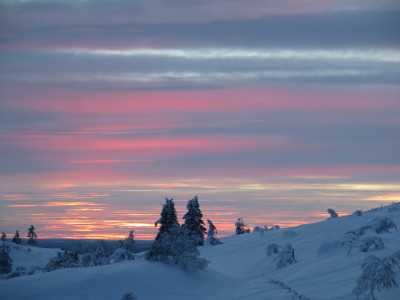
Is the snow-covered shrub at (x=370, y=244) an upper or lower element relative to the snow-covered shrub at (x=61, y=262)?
upper

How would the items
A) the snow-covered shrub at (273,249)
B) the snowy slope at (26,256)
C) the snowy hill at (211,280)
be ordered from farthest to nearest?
1. the snowy slope at (26,256)
2. the snow-covered shrub at (273,249)
3. the snowy hill at (211,280)

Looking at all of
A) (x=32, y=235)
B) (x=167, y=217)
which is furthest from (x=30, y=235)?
(x=167, y=217)

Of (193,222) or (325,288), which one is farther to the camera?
(193,222)

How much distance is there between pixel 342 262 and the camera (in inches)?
831

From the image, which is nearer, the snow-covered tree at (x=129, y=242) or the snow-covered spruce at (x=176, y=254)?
the snow-covered spruce at (x=176, y=254)

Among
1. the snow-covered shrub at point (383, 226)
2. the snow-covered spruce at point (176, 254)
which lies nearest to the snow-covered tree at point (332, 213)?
the snow-covered shrub at point (383, 226)

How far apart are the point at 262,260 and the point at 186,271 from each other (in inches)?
342

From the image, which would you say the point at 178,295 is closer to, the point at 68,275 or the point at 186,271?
the point at 186,271

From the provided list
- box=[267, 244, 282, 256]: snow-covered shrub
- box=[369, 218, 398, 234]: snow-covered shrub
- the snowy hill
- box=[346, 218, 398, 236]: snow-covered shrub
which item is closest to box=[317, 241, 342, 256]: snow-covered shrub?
the snowy hill

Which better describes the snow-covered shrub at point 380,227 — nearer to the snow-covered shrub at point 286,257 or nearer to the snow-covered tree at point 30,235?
the snow-covered shrub at point 286,257

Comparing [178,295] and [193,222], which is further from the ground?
[193,222]

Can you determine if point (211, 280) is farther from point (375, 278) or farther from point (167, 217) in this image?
→ point (167, 217)

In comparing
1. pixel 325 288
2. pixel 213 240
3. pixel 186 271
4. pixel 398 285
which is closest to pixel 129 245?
pixel 213 240

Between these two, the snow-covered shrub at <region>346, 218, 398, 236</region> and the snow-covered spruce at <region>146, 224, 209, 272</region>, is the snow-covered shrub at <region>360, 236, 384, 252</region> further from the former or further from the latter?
the snow-covered spruce at <region>146, 224, 209, 272</region>
